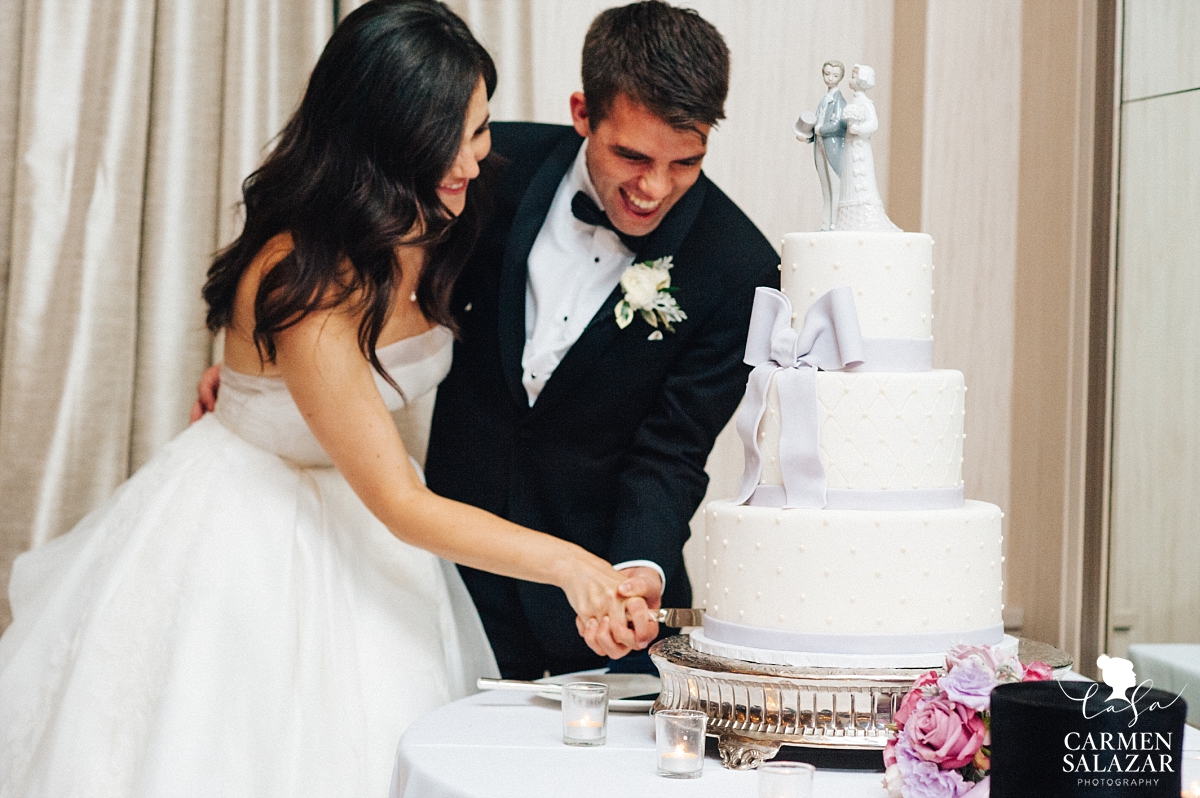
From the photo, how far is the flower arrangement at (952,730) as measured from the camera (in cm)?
126

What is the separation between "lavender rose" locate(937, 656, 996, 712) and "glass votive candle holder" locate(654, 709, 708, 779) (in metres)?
0.33

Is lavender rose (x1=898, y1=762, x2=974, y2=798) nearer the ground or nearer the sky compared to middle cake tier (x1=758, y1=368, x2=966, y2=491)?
nearer the ground

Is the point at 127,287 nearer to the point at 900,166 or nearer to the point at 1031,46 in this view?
the point at 900,166

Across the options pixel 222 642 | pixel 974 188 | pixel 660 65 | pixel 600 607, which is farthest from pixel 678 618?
pixel 974 188

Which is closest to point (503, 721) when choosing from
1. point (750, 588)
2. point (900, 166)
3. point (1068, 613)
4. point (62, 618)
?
point (750, 588)

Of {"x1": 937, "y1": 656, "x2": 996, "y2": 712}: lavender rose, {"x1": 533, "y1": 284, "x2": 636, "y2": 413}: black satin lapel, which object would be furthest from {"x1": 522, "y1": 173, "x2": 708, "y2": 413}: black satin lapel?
{"x1": 937, "y1": 656, "x2": 996, "y2": 712}: lavender rose

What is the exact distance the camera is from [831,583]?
5.27 feet

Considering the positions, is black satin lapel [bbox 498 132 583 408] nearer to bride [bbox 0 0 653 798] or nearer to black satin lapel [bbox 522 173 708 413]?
black satin lapel [bbox 522 173 708 413]

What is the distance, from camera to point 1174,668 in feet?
8.23

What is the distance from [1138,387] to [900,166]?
108 cm

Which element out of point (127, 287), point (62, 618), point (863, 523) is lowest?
point (62, 618)

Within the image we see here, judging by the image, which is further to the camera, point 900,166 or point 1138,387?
point 900,166

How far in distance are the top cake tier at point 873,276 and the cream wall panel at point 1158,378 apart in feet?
4.06

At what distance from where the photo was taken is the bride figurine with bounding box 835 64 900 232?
1.79m
